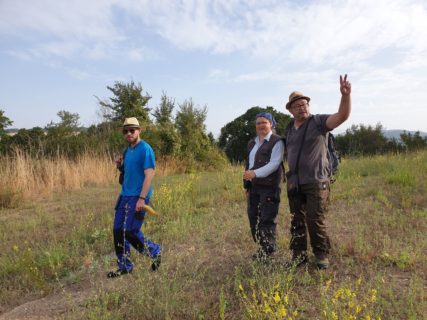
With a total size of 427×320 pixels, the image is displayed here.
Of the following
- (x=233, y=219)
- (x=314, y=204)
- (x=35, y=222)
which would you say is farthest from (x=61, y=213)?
(x=314, y=204)

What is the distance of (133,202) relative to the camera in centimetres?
379

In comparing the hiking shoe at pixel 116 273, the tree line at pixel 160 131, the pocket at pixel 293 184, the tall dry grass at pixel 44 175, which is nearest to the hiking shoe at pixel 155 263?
the hiking shoe at pixel 116 273

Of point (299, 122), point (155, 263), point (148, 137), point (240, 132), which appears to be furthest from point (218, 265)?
point (240, 132)

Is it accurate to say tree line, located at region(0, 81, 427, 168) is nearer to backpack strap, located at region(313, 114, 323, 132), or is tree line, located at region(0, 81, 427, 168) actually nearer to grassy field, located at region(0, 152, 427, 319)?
grassy field, located at region(0, 152, 427, 319)

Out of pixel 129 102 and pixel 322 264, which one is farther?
pixel 129 102

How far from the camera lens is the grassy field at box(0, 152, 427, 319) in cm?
298

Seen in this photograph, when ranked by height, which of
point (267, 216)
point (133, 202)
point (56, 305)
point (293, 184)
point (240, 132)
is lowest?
point (56, 305)

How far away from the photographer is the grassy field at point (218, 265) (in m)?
2.98

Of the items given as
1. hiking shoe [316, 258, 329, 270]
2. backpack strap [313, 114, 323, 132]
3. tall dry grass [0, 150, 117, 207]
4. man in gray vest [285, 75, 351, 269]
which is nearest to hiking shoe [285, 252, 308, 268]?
man in gray vest [285, 75, 351, 269]

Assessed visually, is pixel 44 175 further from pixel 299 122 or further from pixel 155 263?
pixel 299 122

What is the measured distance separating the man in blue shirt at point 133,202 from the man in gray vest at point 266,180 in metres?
1.12

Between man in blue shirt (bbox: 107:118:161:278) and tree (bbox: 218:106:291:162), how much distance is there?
21.0 metres

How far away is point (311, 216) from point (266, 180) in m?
0.59

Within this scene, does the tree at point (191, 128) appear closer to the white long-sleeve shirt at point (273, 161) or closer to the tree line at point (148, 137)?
the tree line at point (148, 137)
